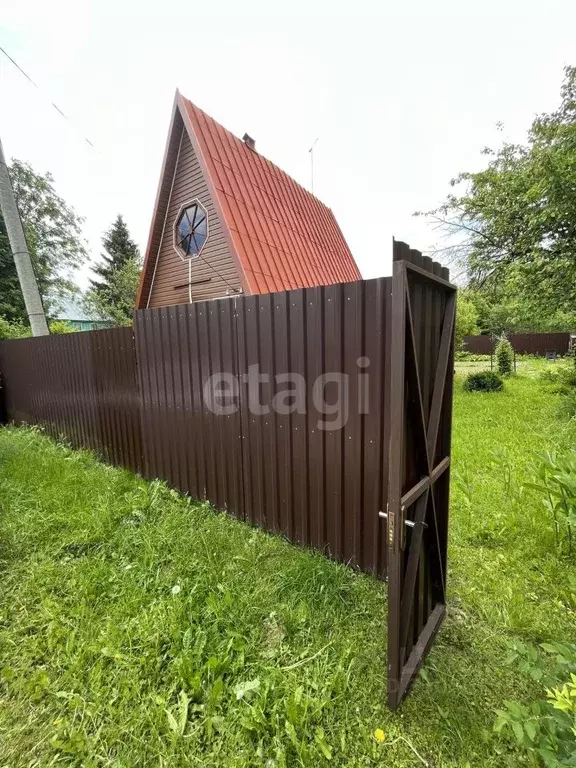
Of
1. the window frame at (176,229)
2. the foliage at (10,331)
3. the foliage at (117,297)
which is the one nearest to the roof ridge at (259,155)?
the window frame at (176,229)

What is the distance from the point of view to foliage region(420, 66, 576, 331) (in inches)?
209

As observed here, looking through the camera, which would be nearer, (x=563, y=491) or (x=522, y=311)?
(x=563, y=491)

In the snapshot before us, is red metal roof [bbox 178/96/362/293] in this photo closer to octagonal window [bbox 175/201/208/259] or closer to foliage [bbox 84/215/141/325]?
octagonal window [bbox 175/201/208/259]

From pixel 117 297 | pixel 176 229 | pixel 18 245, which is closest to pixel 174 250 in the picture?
pixel 176 229

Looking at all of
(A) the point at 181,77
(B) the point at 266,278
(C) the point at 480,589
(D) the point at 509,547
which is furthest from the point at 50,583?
(A) the point at 181,77

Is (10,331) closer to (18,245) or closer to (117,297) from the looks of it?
(18,245)

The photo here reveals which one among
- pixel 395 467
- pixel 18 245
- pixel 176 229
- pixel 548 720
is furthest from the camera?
pixel 176 229

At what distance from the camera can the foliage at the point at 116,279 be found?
69.4ft

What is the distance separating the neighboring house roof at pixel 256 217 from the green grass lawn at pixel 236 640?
4.91 m

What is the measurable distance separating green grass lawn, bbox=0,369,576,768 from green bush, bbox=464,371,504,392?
22.8ft

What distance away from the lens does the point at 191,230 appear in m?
7.63

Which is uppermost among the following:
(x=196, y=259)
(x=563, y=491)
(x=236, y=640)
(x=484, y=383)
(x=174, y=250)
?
(x=174, y=250)

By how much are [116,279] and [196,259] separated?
19429mm

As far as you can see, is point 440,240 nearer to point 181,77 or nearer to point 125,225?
point 181,77
